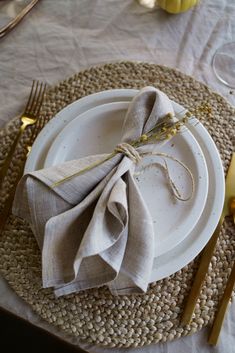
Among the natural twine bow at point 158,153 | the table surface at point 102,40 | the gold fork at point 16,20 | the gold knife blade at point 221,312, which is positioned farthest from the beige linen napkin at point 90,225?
the gold fork at point 16,20

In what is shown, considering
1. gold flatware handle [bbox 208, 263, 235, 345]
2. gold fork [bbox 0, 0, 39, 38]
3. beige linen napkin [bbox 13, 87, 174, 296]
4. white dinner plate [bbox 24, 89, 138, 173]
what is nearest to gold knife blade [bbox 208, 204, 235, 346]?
gold flatware handle [bbox 208, 263, 235, 345]

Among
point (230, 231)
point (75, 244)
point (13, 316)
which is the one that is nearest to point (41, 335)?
point (13, 316)

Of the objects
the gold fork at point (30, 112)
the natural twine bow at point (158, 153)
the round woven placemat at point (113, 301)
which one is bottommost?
the round woven placemat at point (113, 301)

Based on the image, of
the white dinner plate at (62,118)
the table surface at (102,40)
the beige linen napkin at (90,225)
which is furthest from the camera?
the table surface at (102,40)

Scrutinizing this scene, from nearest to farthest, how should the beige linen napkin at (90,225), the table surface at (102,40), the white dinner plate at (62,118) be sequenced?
the beige linen napkin at (90,225) < the white dinner plate at (62,118) < the table surface at (102,40)

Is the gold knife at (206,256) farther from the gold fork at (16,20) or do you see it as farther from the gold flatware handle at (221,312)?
the gold fork at (16,20)

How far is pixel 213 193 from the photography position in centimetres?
64

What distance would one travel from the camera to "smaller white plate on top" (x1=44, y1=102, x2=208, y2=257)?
2.00 feet

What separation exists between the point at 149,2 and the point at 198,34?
0.11m

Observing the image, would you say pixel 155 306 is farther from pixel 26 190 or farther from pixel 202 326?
pixel 26 190

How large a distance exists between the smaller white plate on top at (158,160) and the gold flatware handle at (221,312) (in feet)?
0.31

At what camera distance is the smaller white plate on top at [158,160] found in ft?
2.00

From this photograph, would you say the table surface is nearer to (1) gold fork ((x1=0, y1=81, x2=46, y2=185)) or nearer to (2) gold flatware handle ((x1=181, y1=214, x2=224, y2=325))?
(1) gold fork ((x1=0, y1=81, x2=46, y2=185))

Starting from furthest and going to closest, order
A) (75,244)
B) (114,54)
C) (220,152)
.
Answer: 1. (114,54)
2. (220,152)
3. (75,244)
